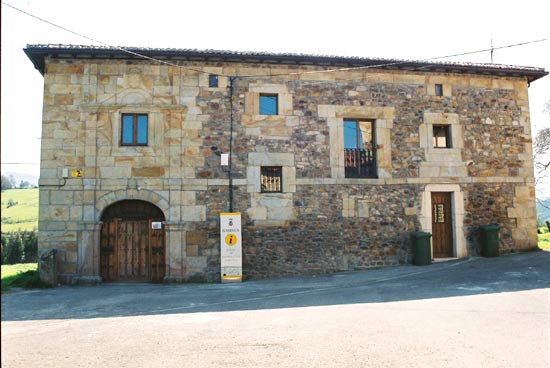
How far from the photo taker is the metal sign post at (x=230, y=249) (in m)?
10.3

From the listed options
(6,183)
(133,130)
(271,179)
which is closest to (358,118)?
(271,179)

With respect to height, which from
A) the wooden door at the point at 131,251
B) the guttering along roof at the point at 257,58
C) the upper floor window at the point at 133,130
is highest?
the guttering along roof at the point at 257,58

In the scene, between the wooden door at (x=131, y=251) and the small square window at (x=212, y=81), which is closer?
the wooden door at (x=131, y=251)

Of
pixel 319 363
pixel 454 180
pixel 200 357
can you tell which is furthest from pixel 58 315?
pixel 454 180

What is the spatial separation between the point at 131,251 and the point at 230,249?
8.65 feet

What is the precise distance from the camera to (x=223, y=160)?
10.9 m

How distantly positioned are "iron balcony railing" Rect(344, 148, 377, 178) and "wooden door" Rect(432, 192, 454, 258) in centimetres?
211

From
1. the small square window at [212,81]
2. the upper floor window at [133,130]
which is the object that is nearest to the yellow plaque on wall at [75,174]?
the upper floor window at [133,130]

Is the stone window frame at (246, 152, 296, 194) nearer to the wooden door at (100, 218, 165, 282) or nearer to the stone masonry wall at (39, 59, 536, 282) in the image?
the stone masonry wall at (39, 59, 536, 282)

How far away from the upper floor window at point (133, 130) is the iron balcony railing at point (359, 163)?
18.7 feet

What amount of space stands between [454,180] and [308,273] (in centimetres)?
525

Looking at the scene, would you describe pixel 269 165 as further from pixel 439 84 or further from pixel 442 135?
pixel 439 84

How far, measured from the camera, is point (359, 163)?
1179cm

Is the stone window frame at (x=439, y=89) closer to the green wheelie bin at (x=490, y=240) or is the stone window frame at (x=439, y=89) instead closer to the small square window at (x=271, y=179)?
the green wheelie bin at (x=490, y=240)
